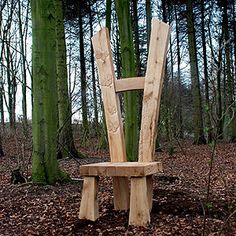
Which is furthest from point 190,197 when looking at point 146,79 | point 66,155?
point 66,155

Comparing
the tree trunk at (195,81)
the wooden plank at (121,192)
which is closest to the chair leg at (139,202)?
the wooden plank at (121,192)

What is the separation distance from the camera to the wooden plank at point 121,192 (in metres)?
3.58

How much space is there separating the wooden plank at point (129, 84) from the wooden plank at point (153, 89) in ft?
0.29

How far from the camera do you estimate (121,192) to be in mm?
3584

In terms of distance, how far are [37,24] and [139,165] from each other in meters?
2.84

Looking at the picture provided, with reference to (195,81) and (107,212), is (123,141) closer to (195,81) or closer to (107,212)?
(107,212)

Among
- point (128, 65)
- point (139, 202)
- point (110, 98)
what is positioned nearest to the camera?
point (139, 202)

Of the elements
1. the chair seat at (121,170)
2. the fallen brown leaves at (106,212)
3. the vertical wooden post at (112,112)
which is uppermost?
the vertical wooden post at (112,112)

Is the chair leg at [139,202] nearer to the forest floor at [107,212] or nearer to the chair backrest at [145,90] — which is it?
the forest floor at [107,212]

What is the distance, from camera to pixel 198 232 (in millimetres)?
2973

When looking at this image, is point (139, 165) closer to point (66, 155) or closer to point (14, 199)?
point (14, 199)

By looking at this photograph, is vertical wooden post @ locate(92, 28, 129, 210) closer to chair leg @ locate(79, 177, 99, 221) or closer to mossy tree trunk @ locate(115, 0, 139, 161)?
chair leg @ locate(79, 177, 99, 221)

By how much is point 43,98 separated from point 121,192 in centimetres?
198

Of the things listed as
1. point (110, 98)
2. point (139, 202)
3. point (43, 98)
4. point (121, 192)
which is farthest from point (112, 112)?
point (43, 98)
